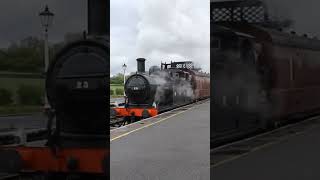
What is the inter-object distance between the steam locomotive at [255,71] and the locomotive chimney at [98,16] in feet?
3.36

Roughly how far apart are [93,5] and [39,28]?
0.55 metres

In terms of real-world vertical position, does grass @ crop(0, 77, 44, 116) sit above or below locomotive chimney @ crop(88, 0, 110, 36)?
below

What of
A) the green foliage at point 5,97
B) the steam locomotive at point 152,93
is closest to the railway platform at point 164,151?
the steam locomotive at point 152,93

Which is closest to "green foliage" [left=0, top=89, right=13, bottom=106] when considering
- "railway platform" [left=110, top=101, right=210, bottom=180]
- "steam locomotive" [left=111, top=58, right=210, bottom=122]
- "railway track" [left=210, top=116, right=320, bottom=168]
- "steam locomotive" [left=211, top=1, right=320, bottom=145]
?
"railway platform" [left=110, top=101, right=210, bottom=180]

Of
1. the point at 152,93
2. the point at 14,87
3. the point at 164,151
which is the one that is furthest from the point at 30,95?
the point at 152,93

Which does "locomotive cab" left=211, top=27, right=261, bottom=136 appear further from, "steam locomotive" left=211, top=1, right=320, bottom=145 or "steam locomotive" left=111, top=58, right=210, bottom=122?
"steam locomotive" left=111, top=58, right=210, bottom=122

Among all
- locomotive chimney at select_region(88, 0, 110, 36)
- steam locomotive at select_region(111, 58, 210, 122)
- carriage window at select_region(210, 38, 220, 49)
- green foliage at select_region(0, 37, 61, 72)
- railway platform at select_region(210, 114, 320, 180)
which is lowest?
railway platform at select_region(210, 114, 320, 180)

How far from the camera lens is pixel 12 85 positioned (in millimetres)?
4004

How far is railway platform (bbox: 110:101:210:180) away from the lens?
507cm

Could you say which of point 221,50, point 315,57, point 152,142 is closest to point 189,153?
point 152,142

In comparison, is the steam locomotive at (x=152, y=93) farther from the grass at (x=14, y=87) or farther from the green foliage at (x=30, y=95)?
the grass at (x=14, y=87)

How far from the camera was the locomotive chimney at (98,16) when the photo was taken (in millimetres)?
4023

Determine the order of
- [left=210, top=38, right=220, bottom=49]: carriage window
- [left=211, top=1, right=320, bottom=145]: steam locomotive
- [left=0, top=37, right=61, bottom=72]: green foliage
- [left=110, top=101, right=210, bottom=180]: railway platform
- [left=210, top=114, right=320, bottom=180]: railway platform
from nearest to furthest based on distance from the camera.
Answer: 1. [left=0, top=37, right=61, bottom=72]: green foliage
2. [left=210, top=114, right=320, bottom=180]: railway platform
3. [left=110, top=101, right=210, bottom=180]: railway platform
4. [left=210, top=38, right=220, bottom=49]: carriage window
5. [left=211, top=1, right=320, bottom=145]: steam locomotive

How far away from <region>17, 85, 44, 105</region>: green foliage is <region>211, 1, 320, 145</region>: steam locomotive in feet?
5.99
